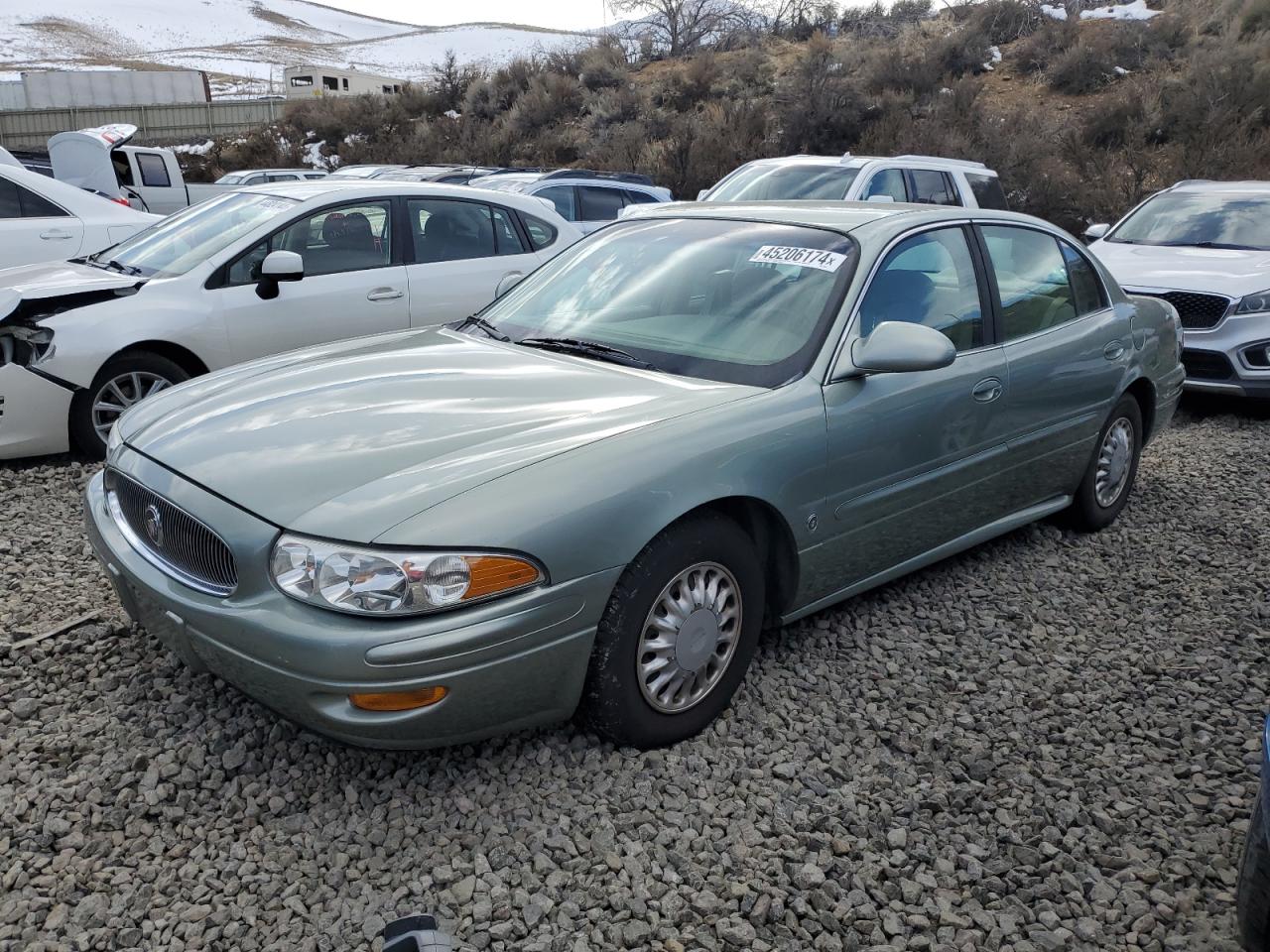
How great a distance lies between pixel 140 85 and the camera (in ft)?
134

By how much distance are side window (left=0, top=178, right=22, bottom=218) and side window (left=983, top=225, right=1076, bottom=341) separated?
7.06 metres

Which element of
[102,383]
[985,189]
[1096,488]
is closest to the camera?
[1096,488]

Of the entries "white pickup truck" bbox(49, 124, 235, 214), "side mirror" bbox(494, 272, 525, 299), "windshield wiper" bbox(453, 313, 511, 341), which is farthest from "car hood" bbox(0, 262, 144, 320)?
"white pickup truck" bbox(49, 124, 235, 214)

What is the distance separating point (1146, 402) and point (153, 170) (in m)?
16.9

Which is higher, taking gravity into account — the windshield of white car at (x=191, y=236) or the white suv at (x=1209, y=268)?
the windshield of white car at (x=191, y=236)

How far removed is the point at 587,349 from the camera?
3664mm

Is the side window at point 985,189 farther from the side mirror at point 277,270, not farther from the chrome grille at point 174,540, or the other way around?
the chrome grille at point 174,540

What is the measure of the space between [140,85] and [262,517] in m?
45.1

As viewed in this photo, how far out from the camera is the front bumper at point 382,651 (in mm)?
2539

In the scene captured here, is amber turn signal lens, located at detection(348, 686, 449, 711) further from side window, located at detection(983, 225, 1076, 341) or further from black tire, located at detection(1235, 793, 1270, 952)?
side window, located at detection(983, 225, 1076, 341)

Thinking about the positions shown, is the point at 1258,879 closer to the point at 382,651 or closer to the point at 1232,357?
the point at 382,651

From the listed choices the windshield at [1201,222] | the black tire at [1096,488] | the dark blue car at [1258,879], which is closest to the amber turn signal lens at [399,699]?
the dark blue car at [1258,879]

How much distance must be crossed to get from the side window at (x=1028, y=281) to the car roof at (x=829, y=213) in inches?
4.1

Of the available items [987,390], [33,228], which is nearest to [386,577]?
[987,390]
